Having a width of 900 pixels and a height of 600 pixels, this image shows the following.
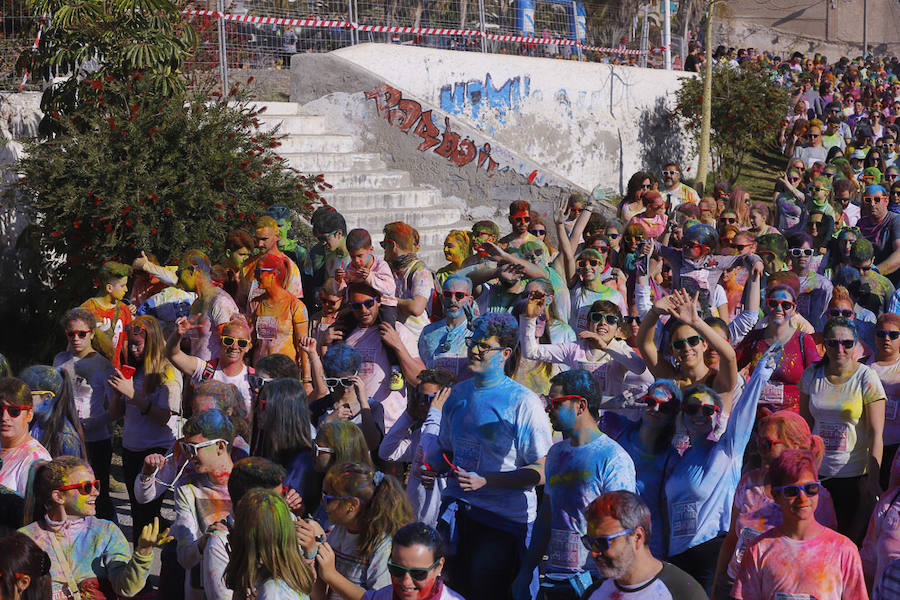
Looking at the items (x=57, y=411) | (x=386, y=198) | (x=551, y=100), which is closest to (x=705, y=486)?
(x=57, y=411)

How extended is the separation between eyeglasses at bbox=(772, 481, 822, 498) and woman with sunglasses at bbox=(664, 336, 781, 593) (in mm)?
877

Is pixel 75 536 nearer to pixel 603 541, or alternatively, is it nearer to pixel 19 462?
pixel 19 462

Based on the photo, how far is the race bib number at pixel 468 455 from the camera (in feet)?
17.9

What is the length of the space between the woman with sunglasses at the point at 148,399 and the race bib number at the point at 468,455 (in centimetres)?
234

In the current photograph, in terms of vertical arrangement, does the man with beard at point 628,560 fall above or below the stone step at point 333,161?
below

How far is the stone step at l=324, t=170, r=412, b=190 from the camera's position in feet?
47.4

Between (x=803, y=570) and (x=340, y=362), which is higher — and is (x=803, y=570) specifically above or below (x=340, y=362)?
below

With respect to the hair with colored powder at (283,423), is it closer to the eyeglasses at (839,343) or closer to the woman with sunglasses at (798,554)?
the woman with sunglasses at (798,554)

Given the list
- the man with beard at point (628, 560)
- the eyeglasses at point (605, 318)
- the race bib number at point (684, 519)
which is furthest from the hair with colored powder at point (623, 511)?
the eyeglasses at point (605, 318)

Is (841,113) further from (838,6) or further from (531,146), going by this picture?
(838,6)

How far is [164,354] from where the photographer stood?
7094 millimetres

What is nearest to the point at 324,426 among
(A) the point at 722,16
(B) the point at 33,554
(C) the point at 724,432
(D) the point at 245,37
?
(B) the point at 33,554

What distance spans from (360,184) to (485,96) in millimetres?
4000

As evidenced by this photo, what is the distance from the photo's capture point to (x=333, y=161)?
48.3 feet
